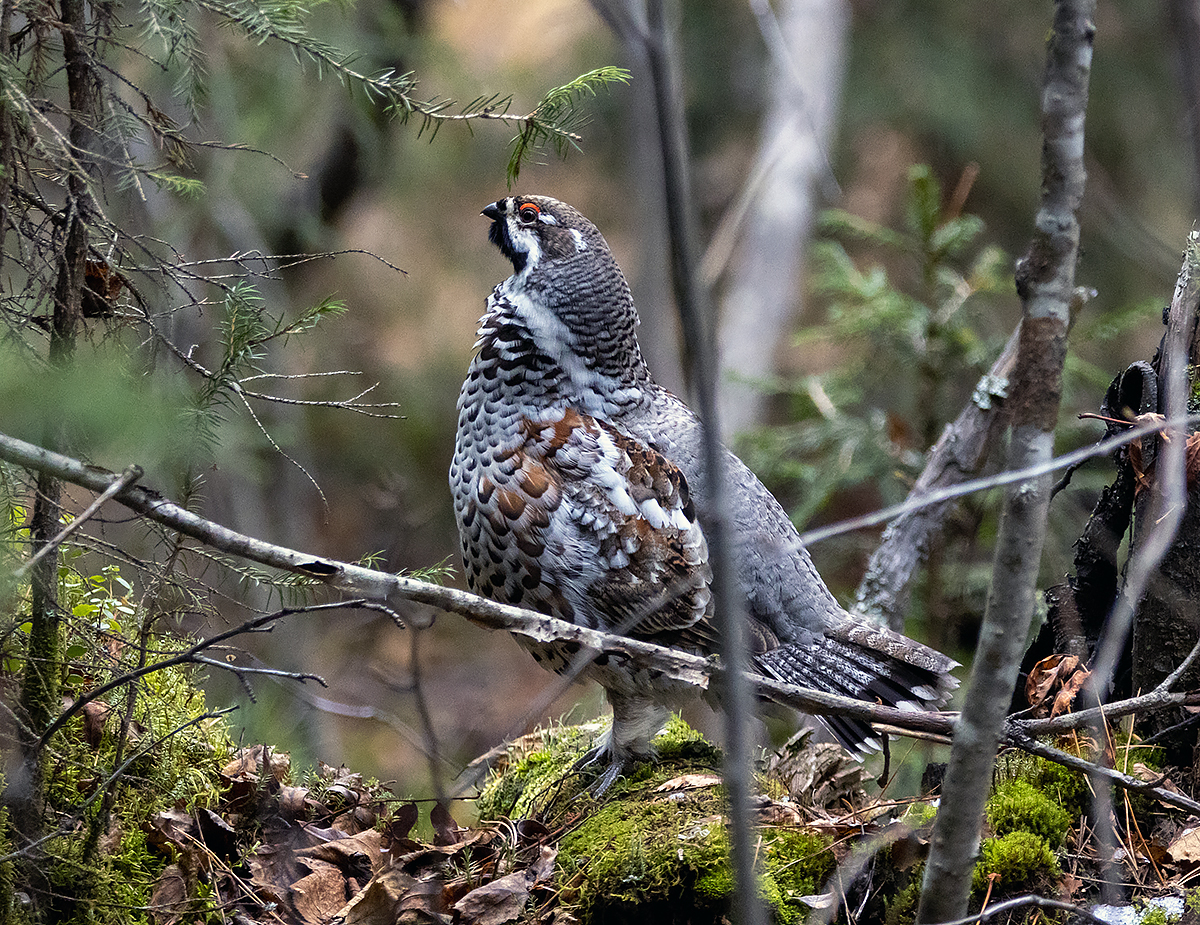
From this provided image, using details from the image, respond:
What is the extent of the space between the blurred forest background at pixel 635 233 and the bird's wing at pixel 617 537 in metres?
2.17

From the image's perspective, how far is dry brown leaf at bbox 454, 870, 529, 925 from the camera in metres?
3.01

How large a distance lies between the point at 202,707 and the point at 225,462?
427 cm

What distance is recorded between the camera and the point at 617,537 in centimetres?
405

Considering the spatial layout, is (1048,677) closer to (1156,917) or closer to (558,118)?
(1156,917)

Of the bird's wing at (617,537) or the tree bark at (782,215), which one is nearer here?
the bird's wing at (617,537)

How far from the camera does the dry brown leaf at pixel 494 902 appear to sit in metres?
3.01

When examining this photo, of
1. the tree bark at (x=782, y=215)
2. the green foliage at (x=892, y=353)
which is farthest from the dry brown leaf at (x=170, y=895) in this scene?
the tree bark at (x=782, y=215)

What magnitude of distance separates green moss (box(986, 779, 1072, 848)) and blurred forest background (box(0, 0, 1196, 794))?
2.76 m

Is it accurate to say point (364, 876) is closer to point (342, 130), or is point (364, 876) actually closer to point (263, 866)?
point (263, 866)

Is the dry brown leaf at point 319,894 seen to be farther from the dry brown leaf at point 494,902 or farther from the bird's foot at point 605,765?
the bird's foot at point 605,765

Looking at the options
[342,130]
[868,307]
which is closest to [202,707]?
[868,307]

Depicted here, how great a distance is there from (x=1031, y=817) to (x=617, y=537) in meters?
1.78

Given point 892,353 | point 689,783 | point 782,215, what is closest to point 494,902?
point 689,783

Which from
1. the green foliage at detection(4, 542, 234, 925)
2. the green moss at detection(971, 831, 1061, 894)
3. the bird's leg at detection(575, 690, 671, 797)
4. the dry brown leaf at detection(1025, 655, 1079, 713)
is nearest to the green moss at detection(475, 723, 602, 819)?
the bird's leg at detection(575, 690, 671, 797)
